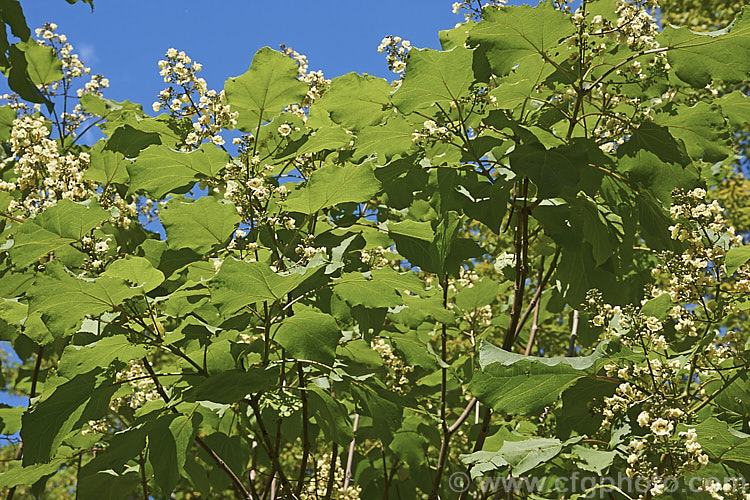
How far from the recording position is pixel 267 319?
2.26 metres

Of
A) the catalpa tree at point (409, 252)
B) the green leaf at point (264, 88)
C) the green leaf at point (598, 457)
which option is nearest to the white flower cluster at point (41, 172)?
the catalpa tree at point (409, 252)

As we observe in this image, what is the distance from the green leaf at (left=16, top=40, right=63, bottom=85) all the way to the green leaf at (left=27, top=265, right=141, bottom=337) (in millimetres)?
2229

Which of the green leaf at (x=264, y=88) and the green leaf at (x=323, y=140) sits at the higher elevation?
the green leaf at (x=264, y=88)

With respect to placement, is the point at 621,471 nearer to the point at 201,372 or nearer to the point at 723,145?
the point at 723,145

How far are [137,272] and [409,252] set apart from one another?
113 cm

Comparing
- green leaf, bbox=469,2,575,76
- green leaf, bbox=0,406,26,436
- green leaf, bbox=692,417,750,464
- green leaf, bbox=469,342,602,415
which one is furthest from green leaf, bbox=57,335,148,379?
green leaf, bbox=692,417,750,464

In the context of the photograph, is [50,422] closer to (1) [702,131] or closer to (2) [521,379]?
(2) [521,379]

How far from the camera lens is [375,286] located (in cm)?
241

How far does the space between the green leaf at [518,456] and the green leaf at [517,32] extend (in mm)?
1313

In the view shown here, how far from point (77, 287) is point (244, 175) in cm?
74

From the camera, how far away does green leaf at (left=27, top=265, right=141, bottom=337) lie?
217cm

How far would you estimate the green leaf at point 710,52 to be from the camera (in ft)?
7.68

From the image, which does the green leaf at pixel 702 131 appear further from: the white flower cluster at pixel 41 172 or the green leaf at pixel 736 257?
the white flower cluster at pixel 41 172

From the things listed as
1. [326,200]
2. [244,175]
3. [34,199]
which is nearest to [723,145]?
[326,200]
